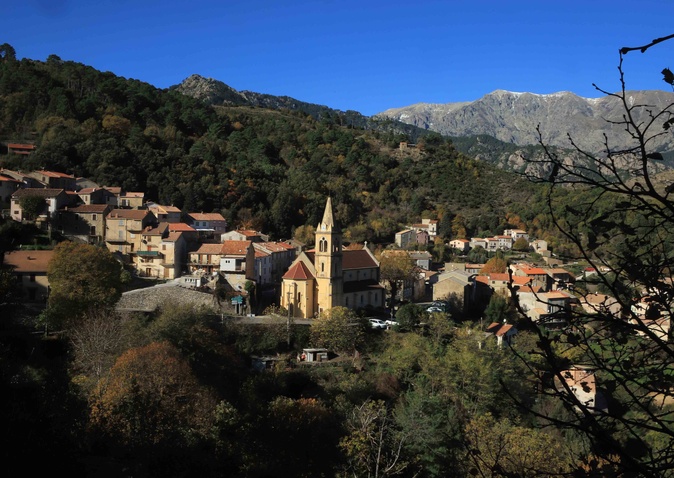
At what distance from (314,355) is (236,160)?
37.1 m

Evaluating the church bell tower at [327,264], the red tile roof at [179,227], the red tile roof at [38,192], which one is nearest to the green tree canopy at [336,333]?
the church bell tower at [327,264]

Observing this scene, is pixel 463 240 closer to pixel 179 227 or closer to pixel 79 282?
pixel 179 227

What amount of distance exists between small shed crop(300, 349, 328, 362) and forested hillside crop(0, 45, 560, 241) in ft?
75.8

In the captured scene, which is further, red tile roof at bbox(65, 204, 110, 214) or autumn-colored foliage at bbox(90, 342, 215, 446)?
red tile roof at bbox(65, 204, 110, 214)

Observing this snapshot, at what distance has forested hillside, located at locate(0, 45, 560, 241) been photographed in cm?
4953

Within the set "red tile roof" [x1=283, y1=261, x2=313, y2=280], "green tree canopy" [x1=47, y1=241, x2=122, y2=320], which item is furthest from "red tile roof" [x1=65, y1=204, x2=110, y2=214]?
"red tile roof" [x1=283, y1=261, x2=313, y2=280]

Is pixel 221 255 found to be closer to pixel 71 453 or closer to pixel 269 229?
pixel 269 229

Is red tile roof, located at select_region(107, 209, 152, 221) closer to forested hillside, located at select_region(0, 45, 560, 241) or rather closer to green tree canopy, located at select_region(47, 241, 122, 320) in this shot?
forested hillside, located at select_region(0, 45, 560, 241)

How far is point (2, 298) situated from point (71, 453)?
13793mm

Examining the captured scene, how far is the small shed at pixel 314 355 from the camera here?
92.2 ft

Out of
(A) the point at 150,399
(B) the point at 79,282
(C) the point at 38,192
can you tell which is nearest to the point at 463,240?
(C) the point at 38,192

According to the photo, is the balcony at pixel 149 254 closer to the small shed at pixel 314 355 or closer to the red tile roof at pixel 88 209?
the red tile roof at pixel 88 209

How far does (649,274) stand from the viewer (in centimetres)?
343

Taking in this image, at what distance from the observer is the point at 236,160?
61625 mm
